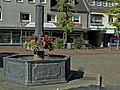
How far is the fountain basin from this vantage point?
10586 mm

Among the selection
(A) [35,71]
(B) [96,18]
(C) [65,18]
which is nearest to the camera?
(A) [35,71]

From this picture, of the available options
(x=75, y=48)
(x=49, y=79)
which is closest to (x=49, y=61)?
(x=49, y=79)

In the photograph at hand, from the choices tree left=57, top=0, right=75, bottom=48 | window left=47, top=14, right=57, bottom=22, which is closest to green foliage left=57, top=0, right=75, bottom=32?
tree left=57, top=0, right=75, bottom=48

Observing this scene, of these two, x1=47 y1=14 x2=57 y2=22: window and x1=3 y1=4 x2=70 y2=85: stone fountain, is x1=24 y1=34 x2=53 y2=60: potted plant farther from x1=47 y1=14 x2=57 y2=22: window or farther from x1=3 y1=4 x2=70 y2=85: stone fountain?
x1=47 y1=14 x2=57 y2=22: window

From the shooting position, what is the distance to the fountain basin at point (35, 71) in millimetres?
10586

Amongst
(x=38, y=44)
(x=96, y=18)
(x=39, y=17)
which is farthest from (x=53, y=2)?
(x=38, y=44)

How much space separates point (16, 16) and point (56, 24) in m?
6.53

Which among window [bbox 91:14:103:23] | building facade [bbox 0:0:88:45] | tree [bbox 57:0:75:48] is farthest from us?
window [bbox 91:14:103:23]

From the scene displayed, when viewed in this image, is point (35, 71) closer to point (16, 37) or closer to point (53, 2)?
point (16, 37)

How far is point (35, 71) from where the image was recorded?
34.9 feet

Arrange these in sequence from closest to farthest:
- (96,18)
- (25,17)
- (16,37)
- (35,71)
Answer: (35,71), (16,37), (25,17), (96,18)

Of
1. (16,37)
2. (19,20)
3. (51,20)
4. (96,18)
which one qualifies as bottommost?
(16,37)

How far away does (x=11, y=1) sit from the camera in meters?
42.6

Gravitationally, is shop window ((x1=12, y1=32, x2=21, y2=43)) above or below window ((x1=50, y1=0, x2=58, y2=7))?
below
